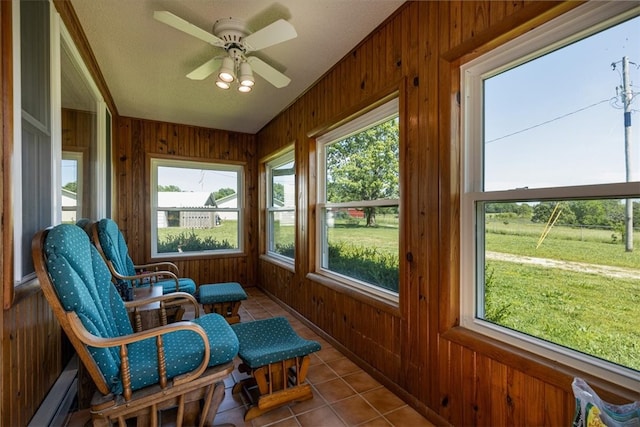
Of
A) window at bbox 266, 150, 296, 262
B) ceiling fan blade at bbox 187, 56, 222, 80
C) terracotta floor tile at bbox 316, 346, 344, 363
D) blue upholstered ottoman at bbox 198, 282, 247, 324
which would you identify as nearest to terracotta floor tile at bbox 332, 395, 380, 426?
terracotta floor tile at bbox 316, 346, 344, 363

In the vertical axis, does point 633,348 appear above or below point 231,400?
above

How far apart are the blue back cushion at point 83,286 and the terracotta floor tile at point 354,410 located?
1.23 m

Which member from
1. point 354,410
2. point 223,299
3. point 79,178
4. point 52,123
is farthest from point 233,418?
point 79,178

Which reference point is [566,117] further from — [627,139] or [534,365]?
[534,365]

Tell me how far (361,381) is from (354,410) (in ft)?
1.03

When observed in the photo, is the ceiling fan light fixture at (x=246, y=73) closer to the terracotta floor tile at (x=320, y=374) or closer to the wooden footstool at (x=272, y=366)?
the wooden footstool at (x=272, y=366)

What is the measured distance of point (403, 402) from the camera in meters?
1.81

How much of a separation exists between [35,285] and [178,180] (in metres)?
3.25

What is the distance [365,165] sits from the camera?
2.44 metres

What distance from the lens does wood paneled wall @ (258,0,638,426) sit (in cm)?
126

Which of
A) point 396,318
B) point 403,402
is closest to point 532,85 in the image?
point 396,318

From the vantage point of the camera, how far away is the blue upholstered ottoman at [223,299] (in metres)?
2.80

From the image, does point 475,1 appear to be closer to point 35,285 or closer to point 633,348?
point 633,348

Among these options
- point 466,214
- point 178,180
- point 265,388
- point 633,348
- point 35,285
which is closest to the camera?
point 633,348
